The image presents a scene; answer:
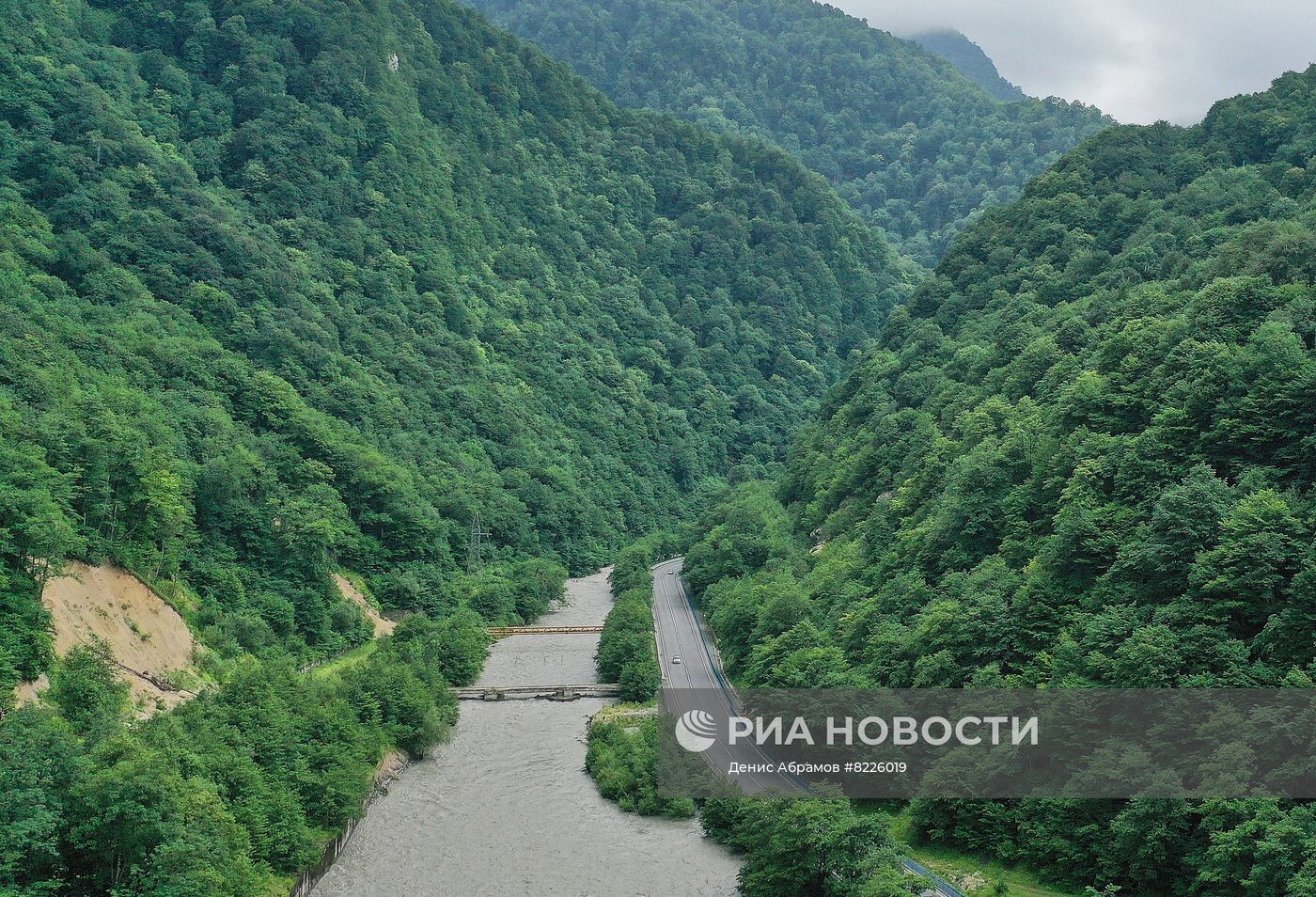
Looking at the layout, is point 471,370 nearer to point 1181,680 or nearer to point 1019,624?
point 1019,624

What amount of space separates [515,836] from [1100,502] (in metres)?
30.5

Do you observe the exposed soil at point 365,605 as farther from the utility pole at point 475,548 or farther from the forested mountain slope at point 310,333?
the utility pole at point 475,548

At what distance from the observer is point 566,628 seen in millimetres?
106438

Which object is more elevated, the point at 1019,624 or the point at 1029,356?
the point at 1029,356

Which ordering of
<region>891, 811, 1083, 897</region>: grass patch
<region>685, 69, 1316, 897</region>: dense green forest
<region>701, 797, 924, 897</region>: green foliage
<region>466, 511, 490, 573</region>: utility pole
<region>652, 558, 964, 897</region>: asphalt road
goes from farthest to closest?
1. <region>466, 511, 490, 573</region>: utility pole
2. <region>652, 558, 964, 897</region>: asphalt road
3. <region>685, 69, 1316, 897</region>: dense green forest
4. <region>701, 797, 924, 897</region>: green foliage
5. <region>891, 811, 1083, 897</region>: grass patch

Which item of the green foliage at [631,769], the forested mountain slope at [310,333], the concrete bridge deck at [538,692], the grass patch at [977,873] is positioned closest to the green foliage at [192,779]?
the forested mountain slope at [310,333]

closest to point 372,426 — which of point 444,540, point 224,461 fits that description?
point 444,540

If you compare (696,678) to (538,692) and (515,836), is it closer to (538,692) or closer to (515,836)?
(538,692)

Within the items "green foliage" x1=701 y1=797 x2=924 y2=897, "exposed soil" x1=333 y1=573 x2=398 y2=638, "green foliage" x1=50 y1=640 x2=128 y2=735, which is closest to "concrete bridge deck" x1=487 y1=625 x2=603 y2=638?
"exposed soil" x1=333 y1=573 x2=398 y2=638

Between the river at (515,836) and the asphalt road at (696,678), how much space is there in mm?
4603

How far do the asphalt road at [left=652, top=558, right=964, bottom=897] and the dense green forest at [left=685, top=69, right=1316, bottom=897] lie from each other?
87.1 inches

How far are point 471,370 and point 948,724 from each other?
98.9 m

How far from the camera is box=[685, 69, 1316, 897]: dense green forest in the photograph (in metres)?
45.0

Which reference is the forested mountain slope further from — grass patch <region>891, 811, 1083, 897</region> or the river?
grass patch <region>891, 811, 1083, 897</region>
